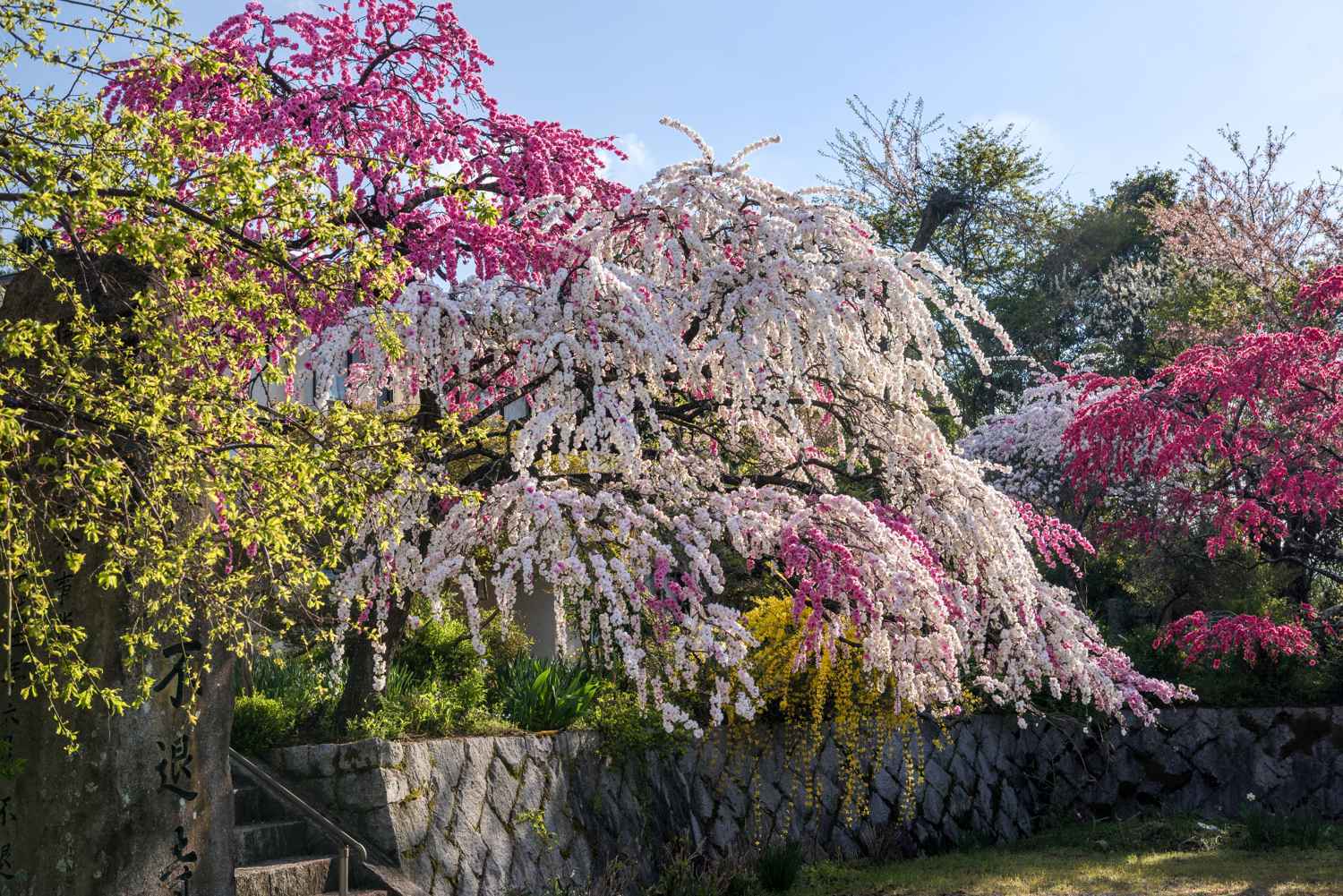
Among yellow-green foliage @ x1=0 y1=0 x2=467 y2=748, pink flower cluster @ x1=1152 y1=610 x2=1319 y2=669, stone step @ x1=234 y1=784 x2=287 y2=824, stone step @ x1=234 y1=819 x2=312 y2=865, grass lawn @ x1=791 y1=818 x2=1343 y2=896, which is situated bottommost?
grass lawn @ x1=791 y1=818 x2=1343 y2=896

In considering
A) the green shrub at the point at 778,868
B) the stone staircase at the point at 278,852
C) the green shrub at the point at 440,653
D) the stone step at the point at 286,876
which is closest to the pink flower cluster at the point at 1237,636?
the green shrub at the point at 778,868

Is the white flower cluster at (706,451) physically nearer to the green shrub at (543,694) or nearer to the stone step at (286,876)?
the green shrub at (543,694)

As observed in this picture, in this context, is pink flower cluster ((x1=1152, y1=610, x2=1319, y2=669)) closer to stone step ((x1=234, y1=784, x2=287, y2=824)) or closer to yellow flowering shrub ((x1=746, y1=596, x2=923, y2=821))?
yellow flowering shrub ((x1=746, y1=596, x2=923, y2=821))

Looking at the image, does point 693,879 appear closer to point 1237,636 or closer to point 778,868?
point 778,868

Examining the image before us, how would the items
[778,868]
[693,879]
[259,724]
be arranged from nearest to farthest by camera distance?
[259,724]
[693,879]
[778,868]

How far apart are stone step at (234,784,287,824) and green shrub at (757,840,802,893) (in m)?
4.28

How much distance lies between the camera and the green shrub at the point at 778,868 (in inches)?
460

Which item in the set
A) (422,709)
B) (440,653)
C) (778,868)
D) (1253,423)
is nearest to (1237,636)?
(1253,423)

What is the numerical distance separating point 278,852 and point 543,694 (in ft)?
9.25

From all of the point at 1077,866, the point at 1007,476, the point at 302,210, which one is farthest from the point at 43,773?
the point at 1007,476

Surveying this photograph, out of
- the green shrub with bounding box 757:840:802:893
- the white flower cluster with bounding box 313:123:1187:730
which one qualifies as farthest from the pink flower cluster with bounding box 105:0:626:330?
the green shrub with bounding box 757:840:802:893

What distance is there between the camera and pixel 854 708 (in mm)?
12070

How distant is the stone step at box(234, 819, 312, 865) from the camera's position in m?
9.58

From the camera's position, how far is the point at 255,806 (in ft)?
33.4
